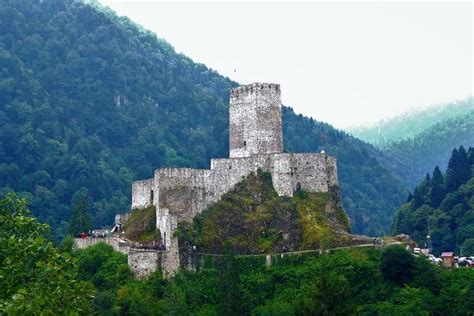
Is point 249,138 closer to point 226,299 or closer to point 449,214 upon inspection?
point 226,299

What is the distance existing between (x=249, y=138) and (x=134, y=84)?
11508 centimetres

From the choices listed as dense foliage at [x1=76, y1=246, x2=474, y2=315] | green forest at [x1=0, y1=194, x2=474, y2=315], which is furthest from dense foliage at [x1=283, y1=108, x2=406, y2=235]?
dense foliage at [x1=76, y1=246, x2=474, y2=315]

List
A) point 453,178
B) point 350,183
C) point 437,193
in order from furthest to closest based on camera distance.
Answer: point 350,183
point 437,193
point 453,178

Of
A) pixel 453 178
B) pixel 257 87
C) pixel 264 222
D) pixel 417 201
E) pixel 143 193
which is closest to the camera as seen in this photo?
pixel 264 222

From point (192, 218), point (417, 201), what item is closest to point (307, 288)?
point (192, 218)

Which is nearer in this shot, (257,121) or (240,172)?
(240,172)

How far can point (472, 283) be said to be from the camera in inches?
2484

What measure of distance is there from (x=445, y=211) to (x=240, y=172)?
2018 inches

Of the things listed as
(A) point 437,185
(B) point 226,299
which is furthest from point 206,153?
(B) point 226,299

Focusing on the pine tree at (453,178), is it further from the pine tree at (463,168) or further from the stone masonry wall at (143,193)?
the stone masonry wall at (143,193)

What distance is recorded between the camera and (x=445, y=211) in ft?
393

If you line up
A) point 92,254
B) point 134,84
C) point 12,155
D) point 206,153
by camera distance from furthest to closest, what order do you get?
point 134,84
point 206,153
point 12,155
point 92,254

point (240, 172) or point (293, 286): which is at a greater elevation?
point (240, 172)

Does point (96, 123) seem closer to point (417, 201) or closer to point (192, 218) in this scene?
point (417, 201)
